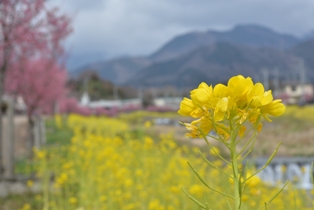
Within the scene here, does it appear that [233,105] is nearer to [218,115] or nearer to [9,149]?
[218,115]

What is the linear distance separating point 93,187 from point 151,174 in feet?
2.26

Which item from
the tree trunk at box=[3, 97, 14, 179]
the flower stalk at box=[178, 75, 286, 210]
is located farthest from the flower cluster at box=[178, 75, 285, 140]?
the tree trunk at box=[3, 97, 14, 179]

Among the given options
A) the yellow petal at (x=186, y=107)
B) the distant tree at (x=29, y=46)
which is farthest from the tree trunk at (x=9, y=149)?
the yellow petal at (x=186, y=107)

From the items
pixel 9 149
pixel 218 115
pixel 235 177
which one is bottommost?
pixel 9 149

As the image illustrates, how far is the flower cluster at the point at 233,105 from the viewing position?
0.83 metres

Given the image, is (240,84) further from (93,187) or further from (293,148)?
(293,148)

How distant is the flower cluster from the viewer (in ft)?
2.73

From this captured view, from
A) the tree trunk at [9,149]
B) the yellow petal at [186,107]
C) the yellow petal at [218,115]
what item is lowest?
the tree trunk at [9,149]

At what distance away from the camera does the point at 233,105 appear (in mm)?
841

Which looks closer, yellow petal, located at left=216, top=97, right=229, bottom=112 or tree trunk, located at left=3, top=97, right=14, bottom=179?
yellow petal, located at left=216, top=97, right=229, bottom=112

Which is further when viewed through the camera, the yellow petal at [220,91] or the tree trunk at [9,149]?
the tree trunk at [9,149]

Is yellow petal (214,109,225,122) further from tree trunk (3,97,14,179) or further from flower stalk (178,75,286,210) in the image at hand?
tree trunk (3,97,14,179)

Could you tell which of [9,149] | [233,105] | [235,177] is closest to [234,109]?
[233,105]

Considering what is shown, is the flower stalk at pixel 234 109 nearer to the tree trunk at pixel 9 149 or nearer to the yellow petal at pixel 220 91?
the yellow petal at pixel 220 91
